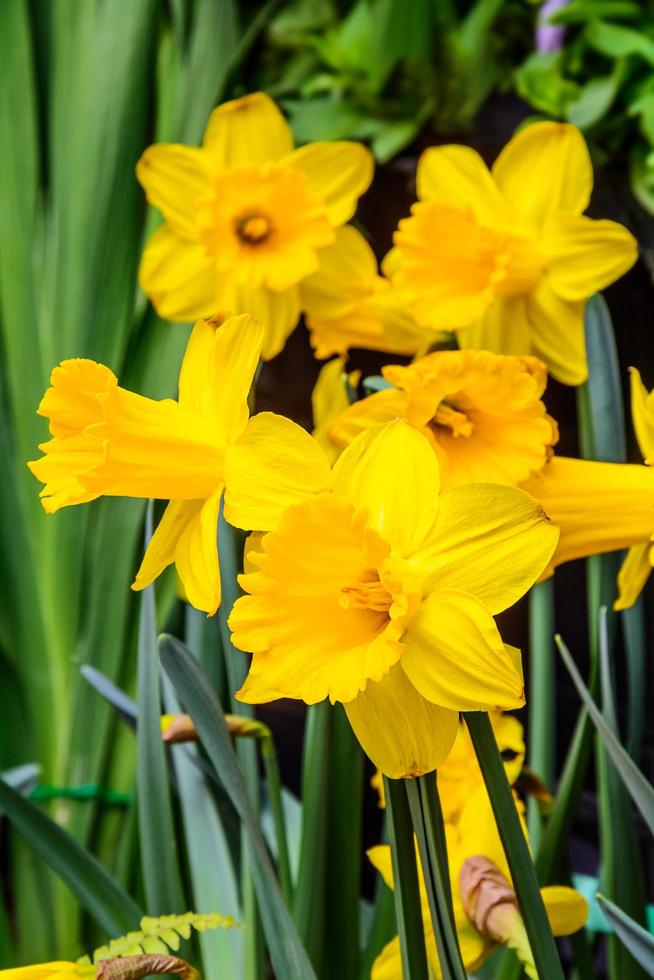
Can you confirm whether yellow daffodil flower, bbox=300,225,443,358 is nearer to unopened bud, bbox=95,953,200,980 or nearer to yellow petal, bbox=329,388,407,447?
yellow petal, bbox=329,388,407,447

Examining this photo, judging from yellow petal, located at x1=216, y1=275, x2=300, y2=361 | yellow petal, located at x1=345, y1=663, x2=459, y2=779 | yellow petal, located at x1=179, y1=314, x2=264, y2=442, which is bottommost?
yellow petal, located at x1=345, y1=663, x2=459, y2=779

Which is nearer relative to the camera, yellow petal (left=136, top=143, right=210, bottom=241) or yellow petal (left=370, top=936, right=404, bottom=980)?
yellow petal (left=370, top=936, right=404, bottom=980)

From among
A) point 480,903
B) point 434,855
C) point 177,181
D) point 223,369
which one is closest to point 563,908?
point 480,903

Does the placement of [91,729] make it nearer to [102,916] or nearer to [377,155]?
[102,916]

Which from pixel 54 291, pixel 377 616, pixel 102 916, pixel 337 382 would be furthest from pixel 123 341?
pixel 377 616

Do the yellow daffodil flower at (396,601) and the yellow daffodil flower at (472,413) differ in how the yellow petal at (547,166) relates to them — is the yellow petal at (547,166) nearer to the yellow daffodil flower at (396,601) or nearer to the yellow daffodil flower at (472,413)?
the yellow daffodil flower at (472,413)

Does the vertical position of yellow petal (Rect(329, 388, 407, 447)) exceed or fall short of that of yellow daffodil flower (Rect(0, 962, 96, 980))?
it exceeds it

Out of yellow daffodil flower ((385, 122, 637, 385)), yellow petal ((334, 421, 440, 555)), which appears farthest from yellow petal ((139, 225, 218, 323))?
yellow petal ((334, 421, 440, 555))
